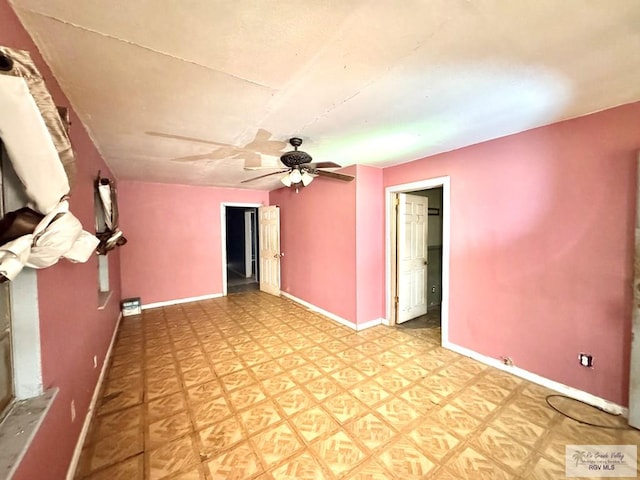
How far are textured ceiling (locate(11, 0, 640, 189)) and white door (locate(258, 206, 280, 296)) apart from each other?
10.1 feet

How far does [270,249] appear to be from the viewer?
18.7 feet

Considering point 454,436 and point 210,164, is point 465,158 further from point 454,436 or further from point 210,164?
point 210,164

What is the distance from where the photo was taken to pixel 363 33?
3.99ft

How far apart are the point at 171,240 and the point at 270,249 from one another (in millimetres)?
1951

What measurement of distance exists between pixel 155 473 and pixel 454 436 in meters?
1.99

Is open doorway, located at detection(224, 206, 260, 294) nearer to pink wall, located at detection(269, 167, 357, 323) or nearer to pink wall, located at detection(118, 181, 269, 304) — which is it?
pink wall, located at detection(118, 181, 269, 304)

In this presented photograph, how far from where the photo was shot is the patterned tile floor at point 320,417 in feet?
5.26

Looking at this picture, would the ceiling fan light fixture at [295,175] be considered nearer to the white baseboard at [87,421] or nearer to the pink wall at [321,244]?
the pink wall at [321,244]

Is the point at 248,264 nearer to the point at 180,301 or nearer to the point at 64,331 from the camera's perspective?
the point at 180,301

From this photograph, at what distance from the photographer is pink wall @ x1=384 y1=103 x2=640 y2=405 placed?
2002 millimetres

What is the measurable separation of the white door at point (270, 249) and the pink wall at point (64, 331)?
130 inches

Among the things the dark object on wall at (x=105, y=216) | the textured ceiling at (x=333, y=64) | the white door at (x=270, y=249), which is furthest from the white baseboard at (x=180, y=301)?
the textured ceiling at (x=333, y=64)

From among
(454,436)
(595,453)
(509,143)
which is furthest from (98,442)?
(509,143)

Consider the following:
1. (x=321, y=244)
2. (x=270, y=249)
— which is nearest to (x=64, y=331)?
(x=321, y=244)
